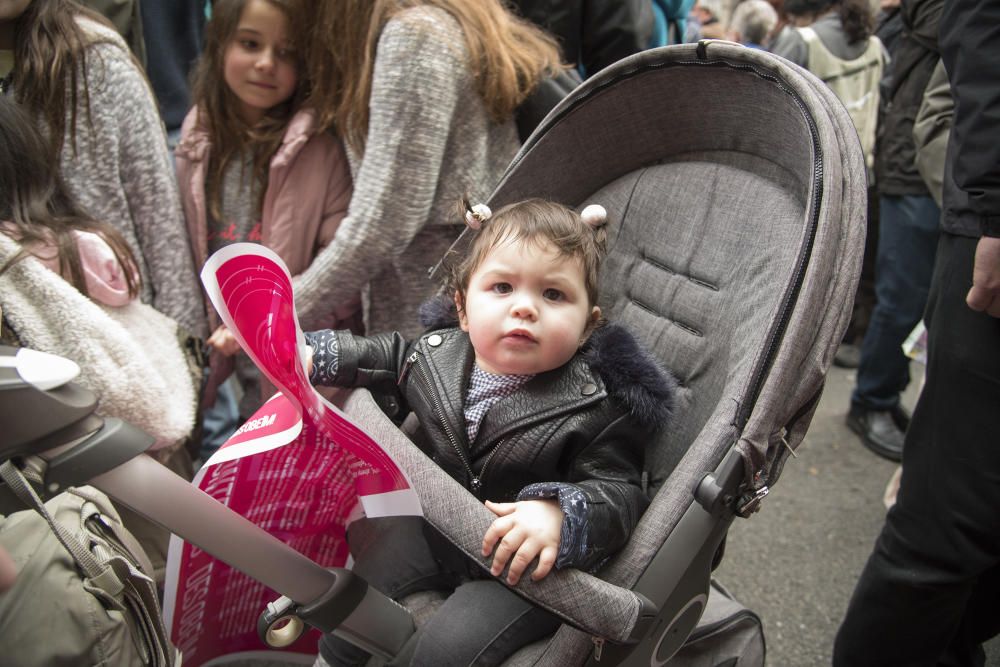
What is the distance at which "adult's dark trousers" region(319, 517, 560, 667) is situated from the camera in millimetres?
968

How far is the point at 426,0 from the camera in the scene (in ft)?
4.66

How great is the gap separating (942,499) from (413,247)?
109 centimetres

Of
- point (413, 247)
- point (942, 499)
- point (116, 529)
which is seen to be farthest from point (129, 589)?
point (942, 499)

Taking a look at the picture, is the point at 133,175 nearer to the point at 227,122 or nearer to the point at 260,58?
the point at 227,122

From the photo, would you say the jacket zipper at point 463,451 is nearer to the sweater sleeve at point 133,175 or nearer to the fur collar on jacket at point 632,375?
the fur collar on jacket at point 632,375

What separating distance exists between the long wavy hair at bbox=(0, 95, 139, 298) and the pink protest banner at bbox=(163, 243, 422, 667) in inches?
22.0

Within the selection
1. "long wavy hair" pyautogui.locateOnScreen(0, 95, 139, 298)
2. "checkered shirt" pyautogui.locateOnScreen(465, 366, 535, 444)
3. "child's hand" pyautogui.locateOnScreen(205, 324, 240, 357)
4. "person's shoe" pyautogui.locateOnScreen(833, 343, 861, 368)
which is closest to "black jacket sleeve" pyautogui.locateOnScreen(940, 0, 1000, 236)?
"checkered shirt" pyautogui.locateOnScreen(465, 366, 535, 444)

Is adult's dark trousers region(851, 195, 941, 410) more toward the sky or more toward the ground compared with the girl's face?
more toward the ground

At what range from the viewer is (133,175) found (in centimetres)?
148

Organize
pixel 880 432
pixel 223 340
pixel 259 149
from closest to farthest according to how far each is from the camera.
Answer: pixel 223 340 → pixel 259 149 → pixel 880 432

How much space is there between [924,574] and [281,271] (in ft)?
3.92

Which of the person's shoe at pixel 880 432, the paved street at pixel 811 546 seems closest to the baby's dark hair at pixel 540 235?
the paved street at pixel 811 546

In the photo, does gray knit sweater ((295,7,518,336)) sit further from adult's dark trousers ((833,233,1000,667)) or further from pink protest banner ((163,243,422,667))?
adult's dark trousers ((833,233,1000,667))

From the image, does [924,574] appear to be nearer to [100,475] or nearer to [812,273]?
[812,273]
